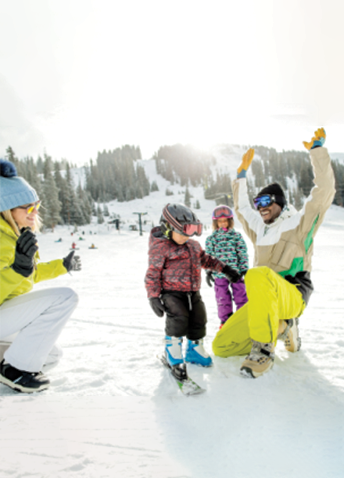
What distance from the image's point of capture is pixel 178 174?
113 m

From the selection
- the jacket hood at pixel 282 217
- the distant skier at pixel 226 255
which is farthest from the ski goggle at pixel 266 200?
the distant skier at pixel 226 255

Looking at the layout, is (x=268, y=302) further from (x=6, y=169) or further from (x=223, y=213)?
(x=6, y=169)

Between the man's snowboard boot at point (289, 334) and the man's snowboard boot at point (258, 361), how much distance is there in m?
0.36

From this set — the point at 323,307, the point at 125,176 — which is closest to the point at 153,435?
the point at 323,307

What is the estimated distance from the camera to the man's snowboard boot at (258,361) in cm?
241

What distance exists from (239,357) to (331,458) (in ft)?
4.48

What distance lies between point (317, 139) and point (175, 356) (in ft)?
8.38

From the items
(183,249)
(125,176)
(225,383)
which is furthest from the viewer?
(125,176)

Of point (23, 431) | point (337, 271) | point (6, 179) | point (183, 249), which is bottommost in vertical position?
point (337, 271)

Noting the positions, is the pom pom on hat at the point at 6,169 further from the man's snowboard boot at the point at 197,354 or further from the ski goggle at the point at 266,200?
the ski goggle at the point at 266,200

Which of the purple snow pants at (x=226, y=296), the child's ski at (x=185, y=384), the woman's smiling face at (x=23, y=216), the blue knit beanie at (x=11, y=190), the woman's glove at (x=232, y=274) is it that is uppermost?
the blue knit beanie at (x=11, y=190)

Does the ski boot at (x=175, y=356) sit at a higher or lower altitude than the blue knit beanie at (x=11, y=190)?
lower

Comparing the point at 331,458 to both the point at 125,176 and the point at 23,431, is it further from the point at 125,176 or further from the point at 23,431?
the point at 125,176

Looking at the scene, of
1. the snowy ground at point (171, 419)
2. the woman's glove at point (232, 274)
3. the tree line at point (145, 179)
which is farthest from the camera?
the tree line at point (145, 179)
